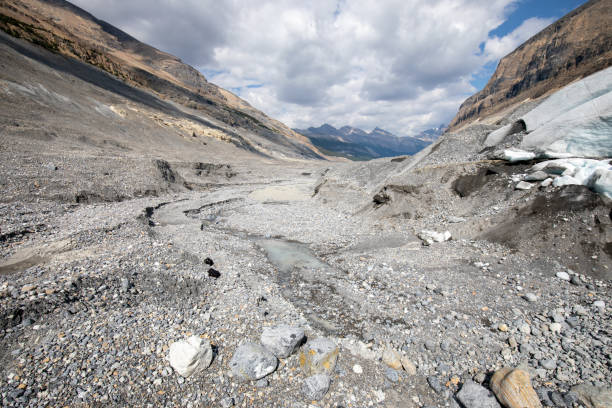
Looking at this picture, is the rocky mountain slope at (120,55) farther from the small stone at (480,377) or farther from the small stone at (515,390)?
the small stone at (515,390)

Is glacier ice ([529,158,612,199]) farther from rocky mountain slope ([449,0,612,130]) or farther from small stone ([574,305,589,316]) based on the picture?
rocky mountain slope ([449,0,612,130])

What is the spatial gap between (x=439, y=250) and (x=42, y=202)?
23.3m

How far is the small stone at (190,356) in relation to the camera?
5.22 meters

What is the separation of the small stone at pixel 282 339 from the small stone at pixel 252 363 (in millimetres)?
188

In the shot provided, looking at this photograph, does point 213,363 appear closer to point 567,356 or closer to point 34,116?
point 567,356

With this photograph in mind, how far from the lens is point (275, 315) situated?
24.4 ft

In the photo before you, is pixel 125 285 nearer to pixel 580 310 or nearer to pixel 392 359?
pixel 392 359

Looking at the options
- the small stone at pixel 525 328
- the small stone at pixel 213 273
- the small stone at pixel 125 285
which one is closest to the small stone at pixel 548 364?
the small stone at pixel 525 328

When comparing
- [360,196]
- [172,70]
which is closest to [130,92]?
[360,196]

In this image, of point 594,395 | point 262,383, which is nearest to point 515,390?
point 594,395

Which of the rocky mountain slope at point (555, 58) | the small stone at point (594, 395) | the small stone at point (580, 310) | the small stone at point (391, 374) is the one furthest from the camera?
the rocky mountain slope at point (555, 58)

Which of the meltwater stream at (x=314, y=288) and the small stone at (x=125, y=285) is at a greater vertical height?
the meltwater stream at (x=314, y=288)

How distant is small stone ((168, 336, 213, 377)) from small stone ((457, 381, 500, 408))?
5.23 m

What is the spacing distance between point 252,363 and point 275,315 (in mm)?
1975
